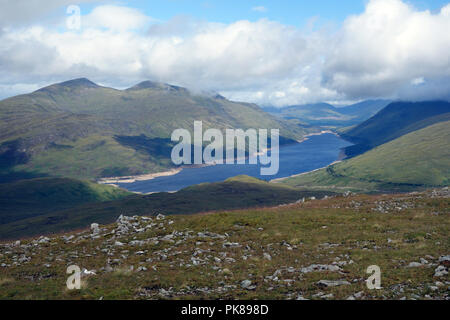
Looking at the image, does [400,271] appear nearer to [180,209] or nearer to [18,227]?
[180,209]
